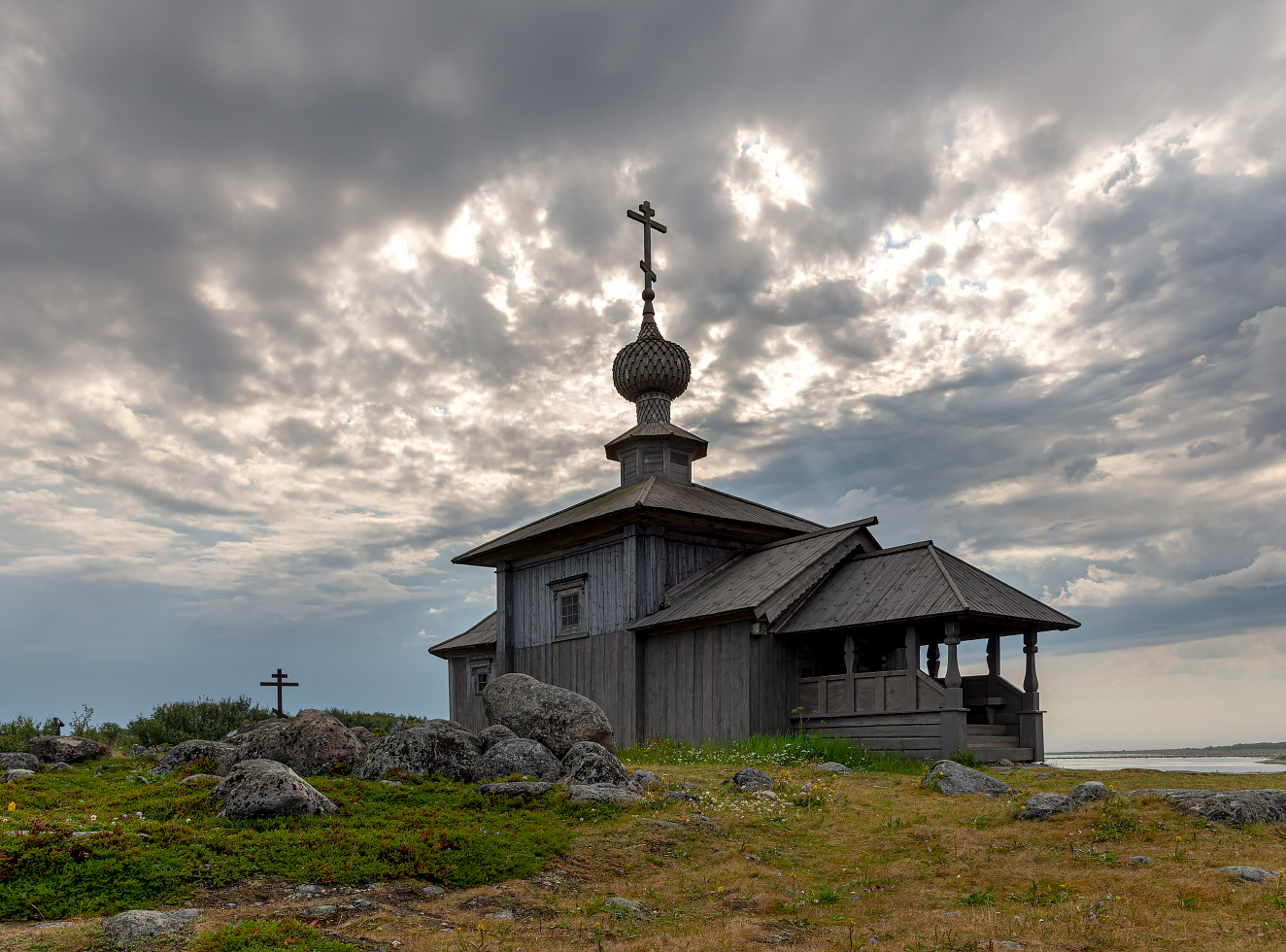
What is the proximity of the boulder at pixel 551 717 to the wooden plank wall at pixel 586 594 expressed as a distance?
284 inches

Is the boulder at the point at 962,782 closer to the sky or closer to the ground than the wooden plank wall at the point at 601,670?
closer to the ground

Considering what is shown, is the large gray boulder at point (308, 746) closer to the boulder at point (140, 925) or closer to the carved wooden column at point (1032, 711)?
the boulder at point (140, 925)

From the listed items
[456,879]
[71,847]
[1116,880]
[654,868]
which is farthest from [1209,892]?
[71,847]

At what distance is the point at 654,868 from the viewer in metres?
8.18

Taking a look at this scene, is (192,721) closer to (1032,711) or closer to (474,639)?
(474,639)

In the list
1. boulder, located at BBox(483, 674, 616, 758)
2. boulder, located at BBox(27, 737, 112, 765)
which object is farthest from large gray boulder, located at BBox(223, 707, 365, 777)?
boulder, located at BBox(27, 737, 112, 765)

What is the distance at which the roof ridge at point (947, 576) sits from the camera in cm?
1559

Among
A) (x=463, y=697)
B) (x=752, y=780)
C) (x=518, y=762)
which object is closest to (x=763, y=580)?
(x=752, y=780)

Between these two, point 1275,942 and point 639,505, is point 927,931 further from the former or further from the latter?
point 639,505

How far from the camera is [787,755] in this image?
15594 millimetres

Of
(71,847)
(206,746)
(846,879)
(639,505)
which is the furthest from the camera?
(639,505)

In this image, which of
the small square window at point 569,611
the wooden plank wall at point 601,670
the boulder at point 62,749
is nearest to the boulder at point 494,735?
the wooden plank wall at point 601,670

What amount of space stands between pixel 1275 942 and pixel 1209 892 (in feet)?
3.65

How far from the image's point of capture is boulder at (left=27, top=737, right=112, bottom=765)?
15945 mm
